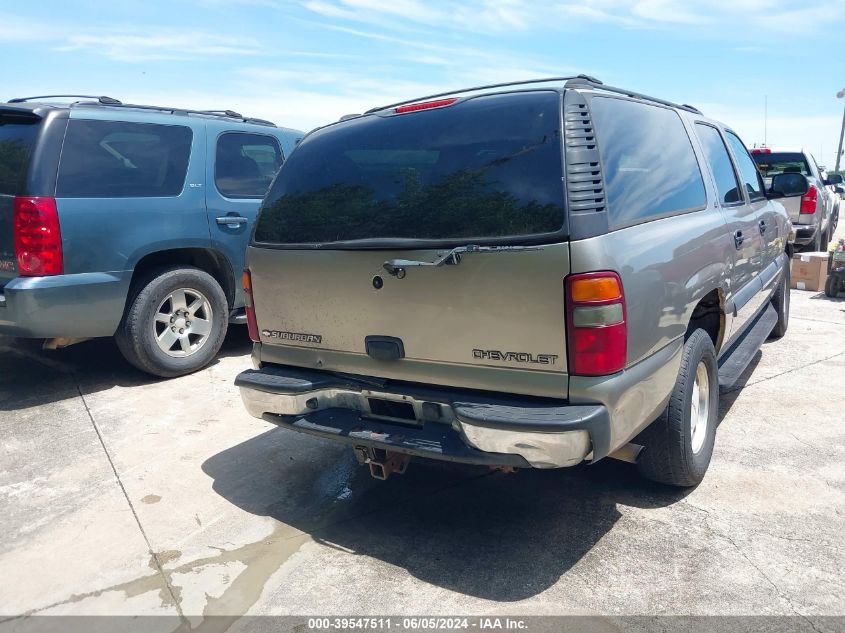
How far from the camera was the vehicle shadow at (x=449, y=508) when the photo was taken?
9.87ft

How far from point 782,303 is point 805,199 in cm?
453

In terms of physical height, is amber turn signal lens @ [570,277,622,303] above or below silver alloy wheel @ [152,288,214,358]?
above

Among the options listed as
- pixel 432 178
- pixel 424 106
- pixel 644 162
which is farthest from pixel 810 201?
pixel 432 178

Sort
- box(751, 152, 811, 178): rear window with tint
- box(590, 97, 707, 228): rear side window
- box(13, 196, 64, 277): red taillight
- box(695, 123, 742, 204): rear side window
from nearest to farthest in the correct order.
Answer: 1. box(590, 97, 707, 228): rear side window
2. box(695, 123, 742, 204): rear side window
3. box(13, 196, 64, 277): red taillight
4. box(751, 152, 811, 178): rear window with tint

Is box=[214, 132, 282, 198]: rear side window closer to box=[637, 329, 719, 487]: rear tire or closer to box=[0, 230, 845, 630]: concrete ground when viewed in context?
box=[0, 230, 845, 630]: concrete ground

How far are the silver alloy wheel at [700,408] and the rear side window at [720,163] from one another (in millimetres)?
1132

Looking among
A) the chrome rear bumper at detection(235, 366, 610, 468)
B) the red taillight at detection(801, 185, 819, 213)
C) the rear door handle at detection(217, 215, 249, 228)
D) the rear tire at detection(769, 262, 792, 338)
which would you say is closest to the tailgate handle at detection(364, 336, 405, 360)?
the chrome rear bumper at detection(235, 366, 610, 468)

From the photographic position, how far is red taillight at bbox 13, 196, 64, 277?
4.74 metres

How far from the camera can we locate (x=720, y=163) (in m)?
4.42

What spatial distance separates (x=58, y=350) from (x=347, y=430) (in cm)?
457

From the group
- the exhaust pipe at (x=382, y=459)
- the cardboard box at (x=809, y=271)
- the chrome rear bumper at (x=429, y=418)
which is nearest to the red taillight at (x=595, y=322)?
the chrome rear bumper at (x=429, y=418)

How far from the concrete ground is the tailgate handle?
0.87 m

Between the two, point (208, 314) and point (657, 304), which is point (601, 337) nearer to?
point (657, 304)

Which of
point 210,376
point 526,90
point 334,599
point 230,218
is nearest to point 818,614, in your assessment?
point 334,599
